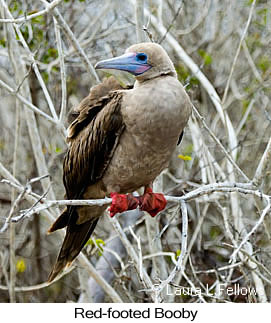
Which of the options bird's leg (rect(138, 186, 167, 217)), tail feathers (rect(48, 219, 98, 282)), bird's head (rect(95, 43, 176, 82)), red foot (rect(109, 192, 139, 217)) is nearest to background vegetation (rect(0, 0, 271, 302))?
tail feathers (rect(48, 219, 98, 282))

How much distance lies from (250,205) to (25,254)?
2.85m

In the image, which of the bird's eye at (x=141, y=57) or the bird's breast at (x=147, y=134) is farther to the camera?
the bird's eye at (x=141, y=57)

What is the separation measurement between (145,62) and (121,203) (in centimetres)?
93

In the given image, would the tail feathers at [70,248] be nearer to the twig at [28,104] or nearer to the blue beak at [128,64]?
the twig at [28,104]

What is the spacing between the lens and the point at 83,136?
3.91 meters

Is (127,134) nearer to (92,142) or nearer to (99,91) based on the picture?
(92,142)

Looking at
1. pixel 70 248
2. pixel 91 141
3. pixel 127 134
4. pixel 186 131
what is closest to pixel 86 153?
pixel 91 141

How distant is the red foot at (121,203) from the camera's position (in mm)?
3656

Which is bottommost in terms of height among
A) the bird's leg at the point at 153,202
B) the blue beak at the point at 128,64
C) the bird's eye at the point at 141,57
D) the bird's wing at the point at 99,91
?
the bird's leg at the point at 153,202

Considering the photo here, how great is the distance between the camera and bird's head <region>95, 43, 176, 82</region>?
11.6 feet

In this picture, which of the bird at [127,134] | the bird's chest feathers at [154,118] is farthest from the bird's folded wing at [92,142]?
the bird's chest feathers at [154,118]

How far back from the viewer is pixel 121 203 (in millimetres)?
3670

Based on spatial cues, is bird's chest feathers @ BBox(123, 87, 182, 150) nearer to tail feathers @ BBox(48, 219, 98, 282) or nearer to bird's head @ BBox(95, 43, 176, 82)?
bird's head @ BBox(95, 43, 176, 82)
